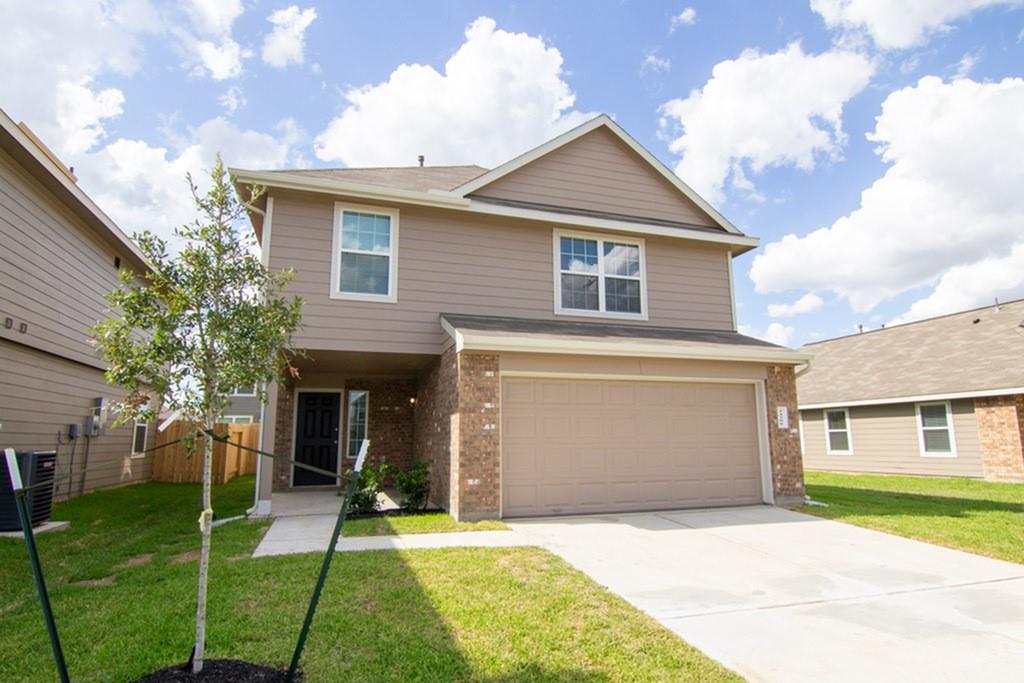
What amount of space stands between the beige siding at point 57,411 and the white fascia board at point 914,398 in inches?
607

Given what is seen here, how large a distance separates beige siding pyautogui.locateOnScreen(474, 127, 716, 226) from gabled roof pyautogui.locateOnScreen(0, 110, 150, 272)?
642 cm

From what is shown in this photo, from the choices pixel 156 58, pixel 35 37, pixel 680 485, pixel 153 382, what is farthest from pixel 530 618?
pixel 35 37

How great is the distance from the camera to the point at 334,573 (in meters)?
4.94

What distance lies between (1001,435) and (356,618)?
16097mm

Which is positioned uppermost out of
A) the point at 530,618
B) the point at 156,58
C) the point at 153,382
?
the point at 156,58

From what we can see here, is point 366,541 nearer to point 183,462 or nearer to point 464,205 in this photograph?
point 464,205

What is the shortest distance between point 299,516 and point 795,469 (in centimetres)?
838

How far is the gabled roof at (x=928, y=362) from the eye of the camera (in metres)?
13.6

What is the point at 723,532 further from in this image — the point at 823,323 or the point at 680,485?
the point at 823,323

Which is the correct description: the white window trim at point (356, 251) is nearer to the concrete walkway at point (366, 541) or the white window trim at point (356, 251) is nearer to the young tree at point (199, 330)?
the concrete walkway at point (366, 541)

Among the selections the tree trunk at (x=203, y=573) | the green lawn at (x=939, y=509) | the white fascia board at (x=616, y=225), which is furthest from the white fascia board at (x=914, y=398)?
the tree trunk at (x=203, y=573)

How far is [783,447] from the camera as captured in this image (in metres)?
9.11

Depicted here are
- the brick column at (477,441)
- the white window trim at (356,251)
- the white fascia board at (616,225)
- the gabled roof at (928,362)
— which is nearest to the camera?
the brick column at (477,441)

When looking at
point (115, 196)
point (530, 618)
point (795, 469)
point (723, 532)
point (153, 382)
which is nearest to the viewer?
point (153, 382)
